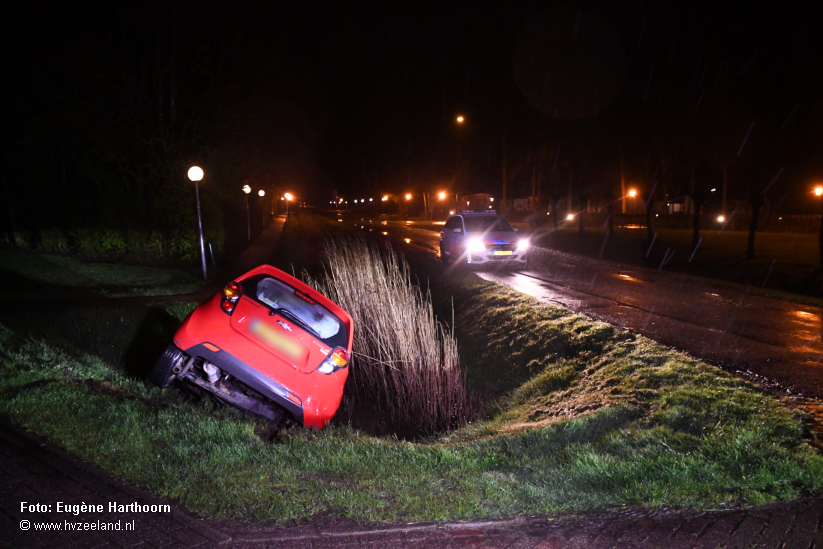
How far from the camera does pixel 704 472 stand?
413 cm

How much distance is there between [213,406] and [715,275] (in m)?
15.6

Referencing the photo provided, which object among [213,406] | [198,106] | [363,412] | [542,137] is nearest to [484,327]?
[363,412]

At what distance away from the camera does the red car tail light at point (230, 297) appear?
553 cm

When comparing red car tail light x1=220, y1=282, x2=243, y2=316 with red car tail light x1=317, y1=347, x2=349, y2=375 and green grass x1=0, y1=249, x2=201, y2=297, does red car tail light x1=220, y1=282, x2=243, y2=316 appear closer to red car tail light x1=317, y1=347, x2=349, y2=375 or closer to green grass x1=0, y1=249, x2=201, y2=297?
red car tail light x1=317, y1=347, x2=349, y2=375

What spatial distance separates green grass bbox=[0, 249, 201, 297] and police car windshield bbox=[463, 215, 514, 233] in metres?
8.07

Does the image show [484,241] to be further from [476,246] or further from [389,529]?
[389,529]

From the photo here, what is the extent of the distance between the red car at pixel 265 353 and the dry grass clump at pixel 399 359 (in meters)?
2.35

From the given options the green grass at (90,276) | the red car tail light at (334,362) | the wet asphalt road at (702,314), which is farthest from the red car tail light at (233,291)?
the green grass at (90,276)

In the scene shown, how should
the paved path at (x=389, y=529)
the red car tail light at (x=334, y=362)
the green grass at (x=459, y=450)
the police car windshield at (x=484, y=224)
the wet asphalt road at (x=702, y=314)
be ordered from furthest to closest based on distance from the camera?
1. the police car windshield at (x=484, y=224)
2. the wet asphalt road at (x=702, y=314)
3. the red car tail light at (x=334, y=362)
4. the green grass at (x=459, y=450)
5. the paved path at (x=389, y=529)

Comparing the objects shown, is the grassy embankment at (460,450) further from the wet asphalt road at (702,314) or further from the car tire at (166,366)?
the wet asphalt road at (702,314)

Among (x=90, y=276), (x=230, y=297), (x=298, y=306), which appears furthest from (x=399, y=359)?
(x=90, y=276)

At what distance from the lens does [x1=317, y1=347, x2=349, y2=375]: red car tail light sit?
548 centimetres

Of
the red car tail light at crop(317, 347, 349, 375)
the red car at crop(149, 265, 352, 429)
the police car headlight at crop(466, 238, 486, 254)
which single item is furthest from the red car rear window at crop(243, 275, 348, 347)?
the police car headlight at crop(466, 238, 486, 254)

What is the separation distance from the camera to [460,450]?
194 inches
